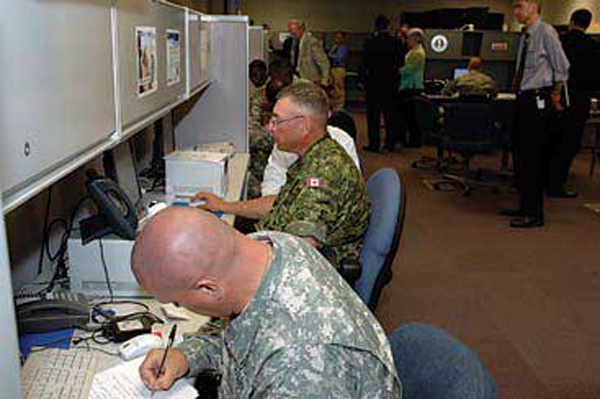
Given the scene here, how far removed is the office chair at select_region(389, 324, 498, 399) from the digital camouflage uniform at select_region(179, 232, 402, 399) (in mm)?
95

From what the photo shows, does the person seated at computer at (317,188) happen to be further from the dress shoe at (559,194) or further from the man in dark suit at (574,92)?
the dress shoe at (559,194)

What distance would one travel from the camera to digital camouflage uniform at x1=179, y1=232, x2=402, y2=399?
3.04ft

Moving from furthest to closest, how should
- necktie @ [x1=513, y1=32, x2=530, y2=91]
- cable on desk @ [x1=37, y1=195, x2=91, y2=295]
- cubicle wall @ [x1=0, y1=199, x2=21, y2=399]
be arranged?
necktie @ [x1=513, y1=32, x2=530, y2=91]
cable on desk @ [x1=37, y1=195, x2=91, y2=295]
cubicle wall @ [x1=0, y1=199, x2=21, y2=399]

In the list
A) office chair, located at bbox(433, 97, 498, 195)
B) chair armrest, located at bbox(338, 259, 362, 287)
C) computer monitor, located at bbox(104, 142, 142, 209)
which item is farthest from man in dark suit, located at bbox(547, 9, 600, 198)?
computer monitor, located at bbox(104, 142, 142, 209)

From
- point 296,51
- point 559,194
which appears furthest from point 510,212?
point 296,51

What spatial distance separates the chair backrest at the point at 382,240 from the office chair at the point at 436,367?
65 cm

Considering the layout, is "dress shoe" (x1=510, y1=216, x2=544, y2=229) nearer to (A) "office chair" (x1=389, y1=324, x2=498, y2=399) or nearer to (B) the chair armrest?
(B) the chair armrest

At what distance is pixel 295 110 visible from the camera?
225 cm

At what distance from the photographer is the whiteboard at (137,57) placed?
5.16ft

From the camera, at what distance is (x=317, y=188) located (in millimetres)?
2100

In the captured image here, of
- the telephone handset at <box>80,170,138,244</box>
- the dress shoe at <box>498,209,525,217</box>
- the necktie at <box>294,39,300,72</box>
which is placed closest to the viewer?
the telephone handset at <box>80,170,138,244</box>

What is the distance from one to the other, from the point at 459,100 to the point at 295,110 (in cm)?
418

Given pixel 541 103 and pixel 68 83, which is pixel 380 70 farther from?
pixel 68 83

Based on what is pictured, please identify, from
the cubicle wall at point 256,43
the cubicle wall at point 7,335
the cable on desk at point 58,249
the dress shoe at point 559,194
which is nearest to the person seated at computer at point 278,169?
the cable on desk at point 58,249
